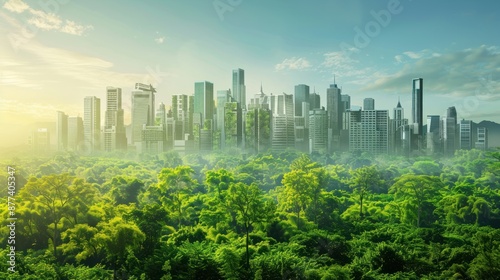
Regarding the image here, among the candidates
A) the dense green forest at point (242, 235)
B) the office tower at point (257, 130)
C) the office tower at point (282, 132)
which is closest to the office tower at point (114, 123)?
the office tower at point (257, 130)

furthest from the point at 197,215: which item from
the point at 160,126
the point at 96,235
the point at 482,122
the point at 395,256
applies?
the point at 482,122

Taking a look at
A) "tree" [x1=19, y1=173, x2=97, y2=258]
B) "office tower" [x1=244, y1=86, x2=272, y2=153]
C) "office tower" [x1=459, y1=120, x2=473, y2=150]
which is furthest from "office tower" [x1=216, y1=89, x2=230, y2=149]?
"tree" [x1=19, y1=173, x2=97, y2=258]

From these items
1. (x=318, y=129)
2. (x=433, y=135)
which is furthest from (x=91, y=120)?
(x=433, y=135)

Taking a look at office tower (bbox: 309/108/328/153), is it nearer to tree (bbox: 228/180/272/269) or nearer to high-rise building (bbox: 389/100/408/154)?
high-rise building (bbox: 389/100/408/154)

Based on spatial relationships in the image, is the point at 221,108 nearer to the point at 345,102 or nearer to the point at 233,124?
the point at 233,124

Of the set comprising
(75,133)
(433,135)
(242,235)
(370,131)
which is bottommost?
(242,235)

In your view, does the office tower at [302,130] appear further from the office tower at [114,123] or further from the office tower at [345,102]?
the office tower at [114,123]

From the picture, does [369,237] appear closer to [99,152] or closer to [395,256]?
[395,256]
